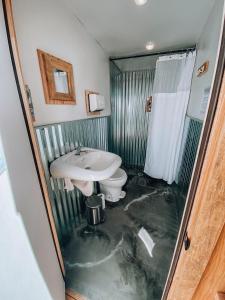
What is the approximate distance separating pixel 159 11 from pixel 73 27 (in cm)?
91

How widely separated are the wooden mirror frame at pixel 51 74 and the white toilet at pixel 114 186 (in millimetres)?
1145

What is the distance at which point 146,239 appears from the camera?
4.87 feet

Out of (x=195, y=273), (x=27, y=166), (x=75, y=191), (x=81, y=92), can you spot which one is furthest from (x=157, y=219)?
(x=81, y=92)

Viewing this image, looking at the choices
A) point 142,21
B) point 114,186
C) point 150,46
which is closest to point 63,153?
point 114,186

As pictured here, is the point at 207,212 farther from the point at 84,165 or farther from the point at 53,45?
the point at 53,45

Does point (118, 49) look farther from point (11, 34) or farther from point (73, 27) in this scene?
point (11, 34)

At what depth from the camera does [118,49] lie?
221 cm

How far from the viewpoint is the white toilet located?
1.87 metres

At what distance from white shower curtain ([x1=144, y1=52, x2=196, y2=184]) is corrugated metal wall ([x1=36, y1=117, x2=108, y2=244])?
1197 mm

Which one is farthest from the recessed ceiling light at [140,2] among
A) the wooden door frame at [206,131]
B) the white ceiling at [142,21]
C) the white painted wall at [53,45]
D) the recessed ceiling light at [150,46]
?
the wooden door frame at [206,131]

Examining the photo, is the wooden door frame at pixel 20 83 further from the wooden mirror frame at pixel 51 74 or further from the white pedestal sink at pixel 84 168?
the wooden mirror frame at pixel 51 74

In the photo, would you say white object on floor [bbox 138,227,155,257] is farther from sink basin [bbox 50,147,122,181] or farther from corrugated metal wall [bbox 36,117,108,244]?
sink basin [bbox 50,147,122,181]

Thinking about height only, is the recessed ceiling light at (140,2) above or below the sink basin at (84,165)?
above

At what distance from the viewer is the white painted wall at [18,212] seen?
1.63 feet
